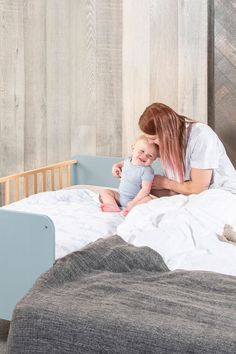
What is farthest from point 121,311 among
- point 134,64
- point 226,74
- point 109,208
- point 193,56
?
point 134,64

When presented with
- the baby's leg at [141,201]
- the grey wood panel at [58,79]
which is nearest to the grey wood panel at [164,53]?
the grey wood panel at [58,79]

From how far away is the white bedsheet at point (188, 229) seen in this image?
2078 mm

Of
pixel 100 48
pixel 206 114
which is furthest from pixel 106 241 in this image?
pixel 100 48

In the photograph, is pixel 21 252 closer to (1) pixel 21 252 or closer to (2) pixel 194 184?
(1) pixel 21 252

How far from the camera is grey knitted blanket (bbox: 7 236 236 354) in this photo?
1.57 metres

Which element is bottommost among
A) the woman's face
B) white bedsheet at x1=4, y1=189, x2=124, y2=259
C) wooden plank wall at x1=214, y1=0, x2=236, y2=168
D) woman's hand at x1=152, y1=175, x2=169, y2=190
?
white bedsheet at x1=4, y1=189, x2=124, y2=259

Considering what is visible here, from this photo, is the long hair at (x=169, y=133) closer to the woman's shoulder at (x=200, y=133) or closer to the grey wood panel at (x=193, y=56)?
the woman's shoulder at (x=200, y=133)

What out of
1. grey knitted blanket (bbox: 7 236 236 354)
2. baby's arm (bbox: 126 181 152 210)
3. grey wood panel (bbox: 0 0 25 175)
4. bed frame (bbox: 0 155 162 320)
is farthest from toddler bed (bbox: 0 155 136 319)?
grey wood panel (bbox: 0 0 25 175)

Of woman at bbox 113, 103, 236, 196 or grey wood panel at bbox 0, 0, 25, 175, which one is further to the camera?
grey wood panel at bbox 0, 0, 25, 175

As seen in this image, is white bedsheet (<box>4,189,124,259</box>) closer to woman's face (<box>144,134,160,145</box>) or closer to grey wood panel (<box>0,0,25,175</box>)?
woman's face (<box>144,134,160,145</box>)

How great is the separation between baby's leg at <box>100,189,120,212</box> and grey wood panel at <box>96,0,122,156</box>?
23.5 inches

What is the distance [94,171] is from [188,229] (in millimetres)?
1217

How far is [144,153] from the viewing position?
9.35ft

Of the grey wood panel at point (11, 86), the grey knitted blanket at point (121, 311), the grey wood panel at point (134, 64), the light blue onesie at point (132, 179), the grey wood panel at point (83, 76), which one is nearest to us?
the grey knitted blanket at point (121, 311)
